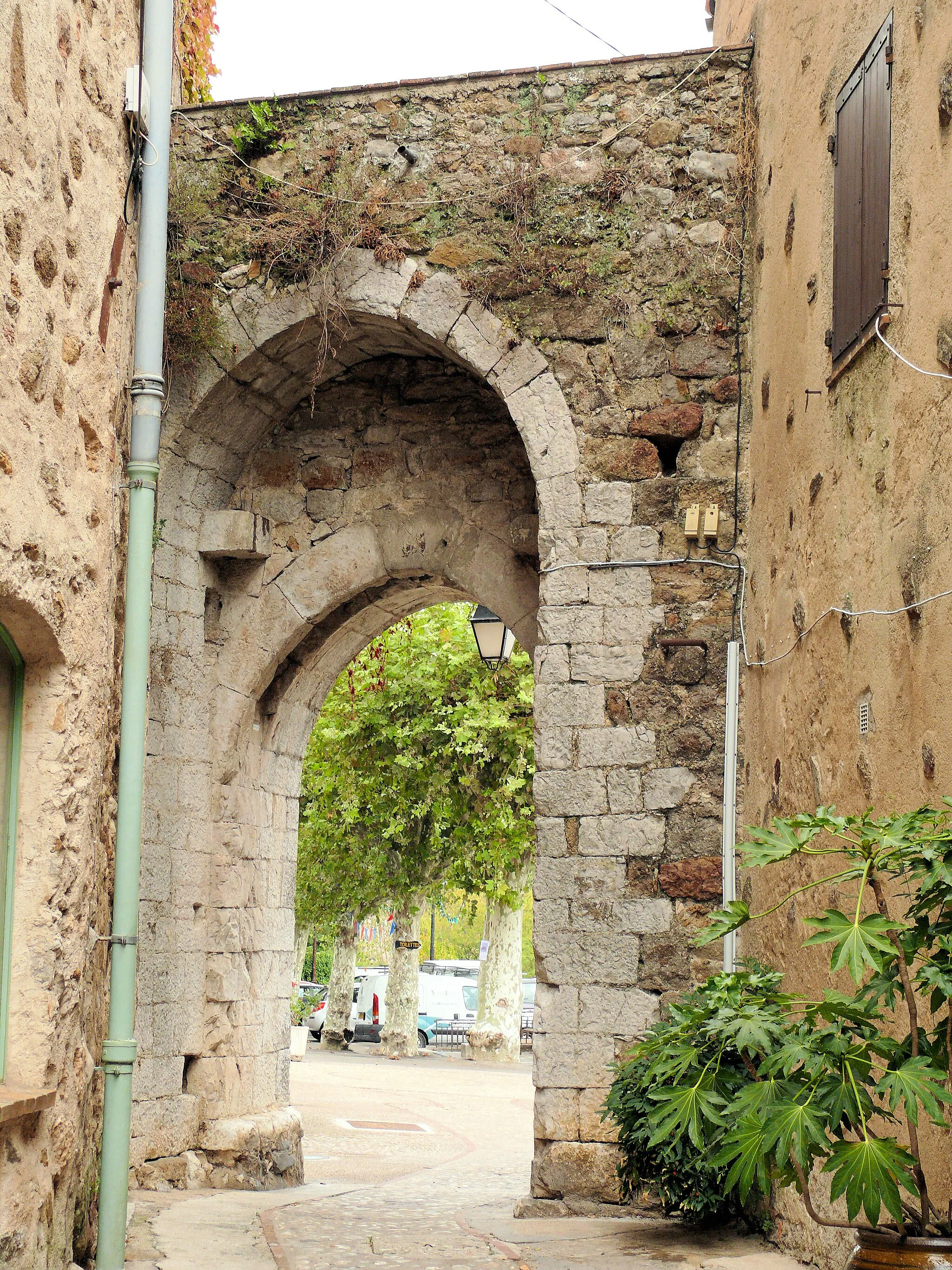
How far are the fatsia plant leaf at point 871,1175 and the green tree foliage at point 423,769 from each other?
10.4 metres

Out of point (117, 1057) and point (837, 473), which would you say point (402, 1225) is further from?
point (837, 473)

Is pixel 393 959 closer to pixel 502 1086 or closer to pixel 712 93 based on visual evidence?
pixel 502 1086

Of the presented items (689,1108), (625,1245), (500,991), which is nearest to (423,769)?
(500,991)

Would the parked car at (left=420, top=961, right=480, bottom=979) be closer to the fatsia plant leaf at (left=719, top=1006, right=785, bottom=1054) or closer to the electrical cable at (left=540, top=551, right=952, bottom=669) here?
the electrical cable at (left=540, top=551, right=952, bottom=669)

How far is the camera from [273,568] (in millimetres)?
6910

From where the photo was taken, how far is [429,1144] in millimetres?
8898

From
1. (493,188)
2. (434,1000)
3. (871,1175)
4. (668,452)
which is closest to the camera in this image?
(871,1175)

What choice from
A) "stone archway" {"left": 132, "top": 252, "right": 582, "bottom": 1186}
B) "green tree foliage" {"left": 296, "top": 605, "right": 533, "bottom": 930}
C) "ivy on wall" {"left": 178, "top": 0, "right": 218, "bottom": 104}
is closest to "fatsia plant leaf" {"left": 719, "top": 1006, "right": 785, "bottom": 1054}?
"stone archway" {"left": 132, "top": 252, "right": 582, "bottom": 1186}

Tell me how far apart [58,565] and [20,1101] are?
1405mm

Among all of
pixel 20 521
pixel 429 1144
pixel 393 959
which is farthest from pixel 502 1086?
pixel 20 521

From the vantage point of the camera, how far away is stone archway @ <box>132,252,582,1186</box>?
614 cm

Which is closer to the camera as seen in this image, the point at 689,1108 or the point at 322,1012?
the point at 689,1108

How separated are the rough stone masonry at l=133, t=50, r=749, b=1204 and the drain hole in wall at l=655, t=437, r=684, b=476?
38mm

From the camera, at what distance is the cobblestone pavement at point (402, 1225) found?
4.43m
